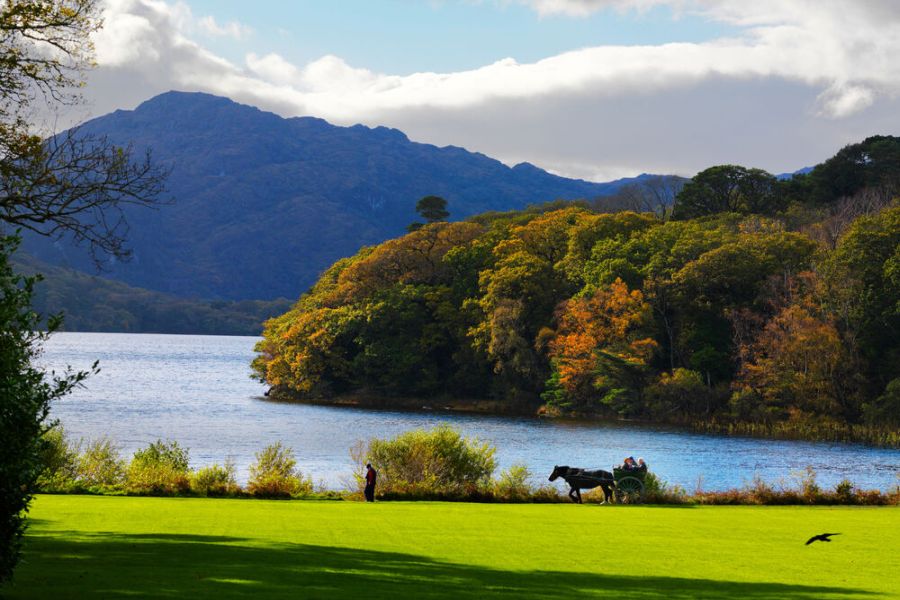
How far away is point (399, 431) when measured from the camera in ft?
234

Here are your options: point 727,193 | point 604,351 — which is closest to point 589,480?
point 604,351

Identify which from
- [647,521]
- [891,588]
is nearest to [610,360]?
[647,521]

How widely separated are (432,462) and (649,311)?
55302 mm

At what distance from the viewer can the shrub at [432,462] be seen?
106 ft

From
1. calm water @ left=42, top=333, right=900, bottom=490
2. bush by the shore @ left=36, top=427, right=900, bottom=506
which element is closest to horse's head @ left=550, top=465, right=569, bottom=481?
bush by the shore @ left=36, top=427, right=900, bottom=506

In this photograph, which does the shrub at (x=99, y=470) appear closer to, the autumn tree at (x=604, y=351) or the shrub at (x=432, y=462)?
the shrub at (x=432, y=462)

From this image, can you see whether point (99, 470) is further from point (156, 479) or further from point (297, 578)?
point (297, 578)

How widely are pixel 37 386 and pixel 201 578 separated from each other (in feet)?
11.9

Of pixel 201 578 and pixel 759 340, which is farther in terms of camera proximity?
pixel 759 340

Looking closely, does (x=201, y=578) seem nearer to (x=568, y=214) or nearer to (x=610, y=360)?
(x=610, y=360)

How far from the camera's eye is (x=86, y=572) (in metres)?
13.9

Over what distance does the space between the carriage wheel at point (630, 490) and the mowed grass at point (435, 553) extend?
4874mm

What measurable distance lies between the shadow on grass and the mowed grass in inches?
1.1

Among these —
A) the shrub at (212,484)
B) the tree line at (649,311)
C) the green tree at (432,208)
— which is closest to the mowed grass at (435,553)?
the shrub at (212,484)
